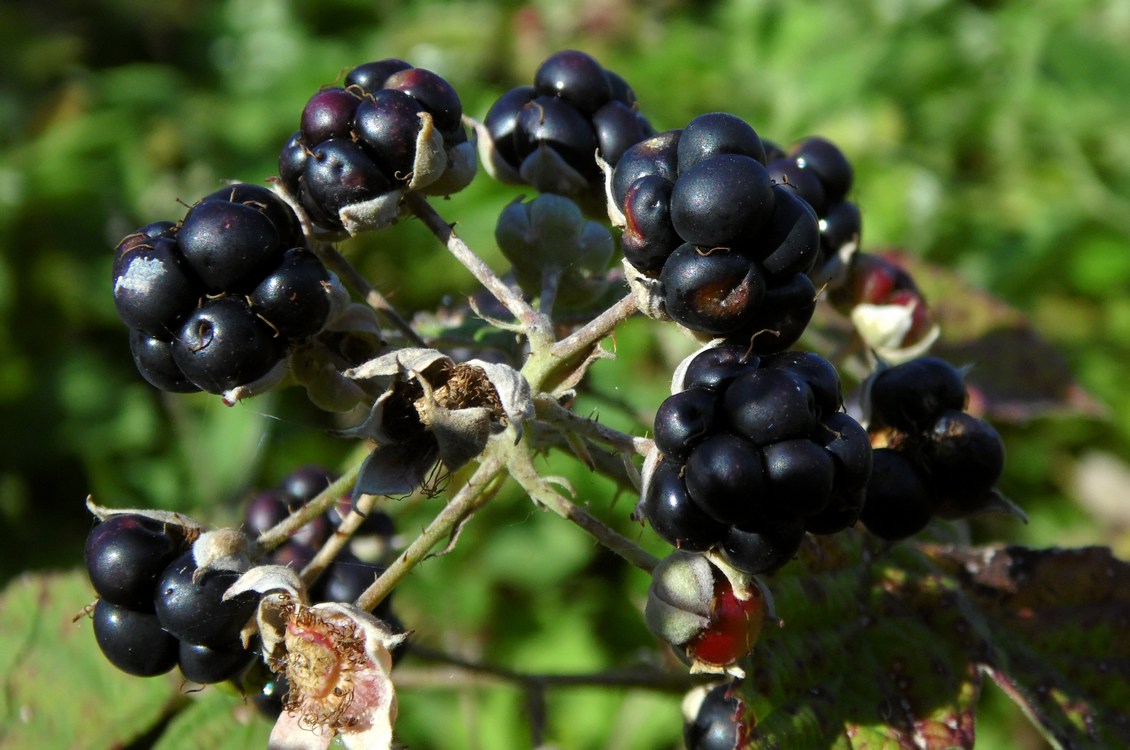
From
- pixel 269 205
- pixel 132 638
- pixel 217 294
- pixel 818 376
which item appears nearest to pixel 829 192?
pixel 818 376

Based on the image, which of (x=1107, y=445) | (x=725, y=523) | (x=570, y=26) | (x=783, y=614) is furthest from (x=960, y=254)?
(x=725, y=523)

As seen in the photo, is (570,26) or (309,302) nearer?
(309,302)

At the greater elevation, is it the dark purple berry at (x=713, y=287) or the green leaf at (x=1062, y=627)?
the dark purple berry at (x=713, y=287)

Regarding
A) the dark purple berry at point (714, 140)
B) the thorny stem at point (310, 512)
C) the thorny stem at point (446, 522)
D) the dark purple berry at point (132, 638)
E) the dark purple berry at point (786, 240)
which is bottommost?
the dark purple berry at point (132, 638)

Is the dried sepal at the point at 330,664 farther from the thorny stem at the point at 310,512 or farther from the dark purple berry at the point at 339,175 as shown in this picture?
the dark purple berry at the point at 339,175

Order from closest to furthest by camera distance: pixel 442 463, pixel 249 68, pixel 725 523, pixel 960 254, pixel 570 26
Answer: pixel 725 523 → pixel 442 463 → pixel 960 254 → pixel 570 26 → pixel 249 68

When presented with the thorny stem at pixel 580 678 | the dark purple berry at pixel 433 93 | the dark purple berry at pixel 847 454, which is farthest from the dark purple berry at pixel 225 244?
the thorny stem at pixel 580 678

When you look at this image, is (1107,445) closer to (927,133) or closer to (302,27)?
(927,133)
